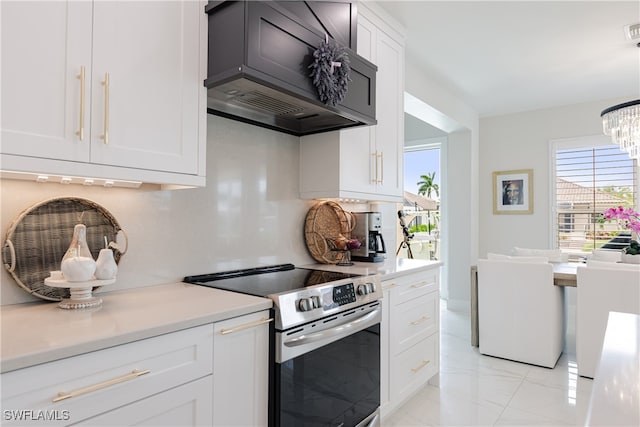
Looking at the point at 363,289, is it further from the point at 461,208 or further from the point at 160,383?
the point at 461,208

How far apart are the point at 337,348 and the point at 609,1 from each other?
3048 mm

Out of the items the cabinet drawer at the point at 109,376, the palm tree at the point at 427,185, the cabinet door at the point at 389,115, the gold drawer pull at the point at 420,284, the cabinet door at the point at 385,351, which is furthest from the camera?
the palm tree at the point at 427,185

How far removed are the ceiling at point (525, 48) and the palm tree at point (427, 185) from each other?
137 centimetres

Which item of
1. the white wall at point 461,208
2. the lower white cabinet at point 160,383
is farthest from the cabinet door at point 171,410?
the white wall at point 461,208

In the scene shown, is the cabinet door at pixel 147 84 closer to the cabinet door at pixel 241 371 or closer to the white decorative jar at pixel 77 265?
the white decorative jar at pixel 77 265

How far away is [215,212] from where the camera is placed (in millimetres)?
2051

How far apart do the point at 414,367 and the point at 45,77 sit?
2511 mm

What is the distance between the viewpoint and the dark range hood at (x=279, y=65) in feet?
5.23

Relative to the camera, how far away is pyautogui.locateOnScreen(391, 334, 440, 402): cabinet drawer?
2.37 meters

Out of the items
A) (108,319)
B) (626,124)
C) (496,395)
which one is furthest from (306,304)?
(626,124)

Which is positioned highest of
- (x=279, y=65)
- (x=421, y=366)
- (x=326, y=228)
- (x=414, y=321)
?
(x=279, y=65)

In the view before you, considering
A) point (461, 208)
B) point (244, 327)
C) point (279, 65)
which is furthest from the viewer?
point (461, 208)

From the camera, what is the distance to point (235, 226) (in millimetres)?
2160

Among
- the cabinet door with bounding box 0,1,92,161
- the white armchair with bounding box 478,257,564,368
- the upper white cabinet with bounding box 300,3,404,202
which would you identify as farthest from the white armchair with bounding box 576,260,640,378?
the cabinet door with bounding box 0,1,92,161
